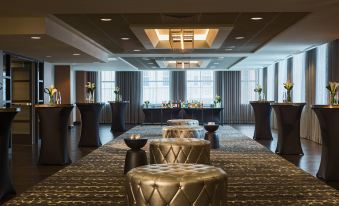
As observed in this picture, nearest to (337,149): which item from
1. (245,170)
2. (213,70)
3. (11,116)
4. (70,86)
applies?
(245,170)

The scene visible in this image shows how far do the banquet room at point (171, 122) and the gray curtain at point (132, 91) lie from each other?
5.57 meters

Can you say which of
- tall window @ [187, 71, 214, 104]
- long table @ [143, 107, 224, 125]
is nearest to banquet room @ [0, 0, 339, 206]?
long table @ [143, 107, 224, 125]

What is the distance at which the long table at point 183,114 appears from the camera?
17.1m

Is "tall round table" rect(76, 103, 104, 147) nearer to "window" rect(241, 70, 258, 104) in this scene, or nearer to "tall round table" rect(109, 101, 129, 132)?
"tall round table" rect(109, 101, 129, 132)

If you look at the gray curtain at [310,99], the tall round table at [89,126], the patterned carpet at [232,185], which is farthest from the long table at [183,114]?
the patterned carpet at [232,185]

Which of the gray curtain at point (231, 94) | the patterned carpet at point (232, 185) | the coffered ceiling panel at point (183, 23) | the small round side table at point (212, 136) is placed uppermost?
the coffered ceiling panel at point (183, 23)

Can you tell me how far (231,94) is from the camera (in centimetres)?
2005

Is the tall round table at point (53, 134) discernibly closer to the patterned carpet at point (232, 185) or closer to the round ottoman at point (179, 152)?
the patterned carpet at point (232, 185)

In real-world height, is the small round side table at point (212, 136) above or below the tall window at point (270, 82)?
below

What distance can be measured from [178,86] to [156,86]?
3.32ft

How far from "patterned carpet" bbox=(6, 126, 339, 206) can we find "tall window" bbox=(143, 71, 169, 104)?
12764 millimetres

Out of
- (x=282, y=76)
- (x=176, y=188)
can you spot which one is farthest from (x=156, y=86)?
(x=176, y=188)

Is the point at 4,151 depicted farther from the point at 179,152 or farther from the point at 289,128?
the point at 289,128

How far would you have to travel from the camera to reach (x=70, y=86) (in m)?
16.6
